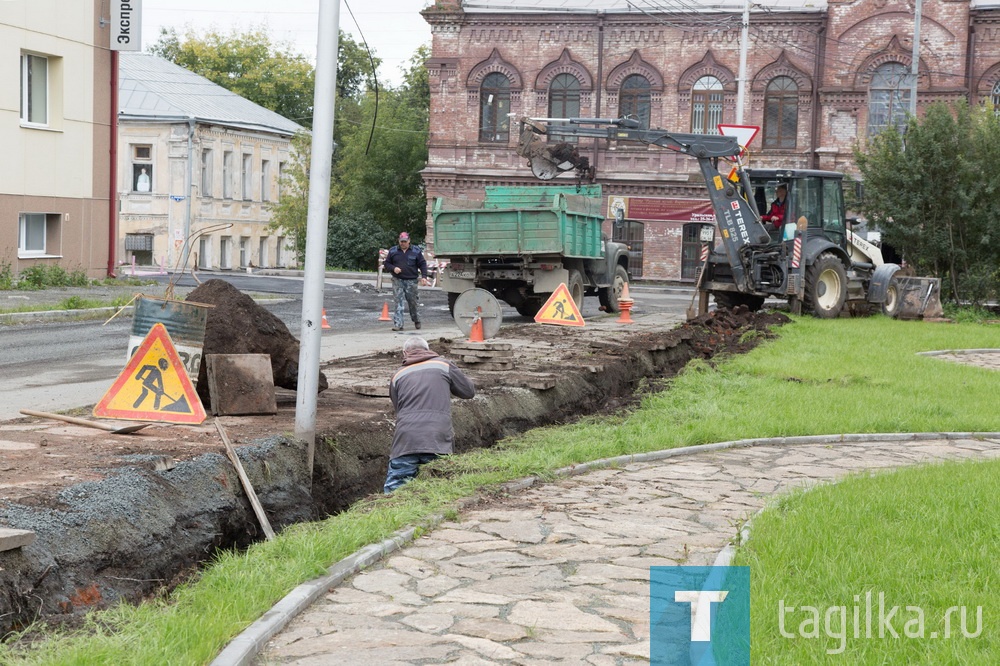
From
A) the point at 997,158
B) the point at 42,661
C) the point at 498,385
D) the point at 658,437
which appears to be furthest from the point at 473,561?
the point at 997,158

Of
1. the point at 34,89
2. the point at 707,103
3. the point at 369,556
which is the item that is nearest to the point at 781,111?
the point at 707,103

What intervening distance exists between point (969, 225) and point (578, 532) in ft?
79.7

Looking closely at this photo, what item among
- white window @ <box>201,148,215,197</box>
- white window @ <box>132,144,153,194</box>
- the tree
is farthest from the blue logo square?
the tree

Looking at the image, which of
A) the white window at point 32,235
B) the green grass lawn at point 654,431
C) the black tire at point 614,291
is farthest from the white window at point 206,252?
the green grass lawn at point 654,431

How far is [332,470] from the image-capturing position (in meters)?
8.95

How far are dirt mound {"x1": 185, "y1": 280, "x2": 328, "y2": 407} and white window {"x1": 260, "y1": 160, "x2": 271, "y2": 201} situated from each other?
1849 inches

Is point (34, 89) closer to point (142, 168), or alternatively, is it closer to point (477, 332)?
point (477, 332)

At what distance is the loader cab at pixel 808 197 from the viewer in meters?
23.5

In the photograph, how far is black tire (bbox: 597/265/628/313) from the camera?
2508 centimetres

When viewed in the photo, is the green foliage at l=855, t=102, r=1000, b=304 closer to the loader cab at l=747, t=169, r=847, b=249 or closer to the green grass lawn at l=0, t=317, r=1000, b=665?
the loader cab at l=747, t=169, r=847, b=249

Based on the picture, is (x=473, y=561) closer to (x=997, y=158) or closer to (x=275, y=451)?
(x=275, y=451)

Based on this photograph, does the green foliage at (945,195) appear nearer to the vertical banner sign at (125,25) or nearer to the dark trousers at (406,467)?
the vertical banner sign at (125,25)

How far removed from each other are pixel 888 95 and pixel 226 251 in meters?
29.5

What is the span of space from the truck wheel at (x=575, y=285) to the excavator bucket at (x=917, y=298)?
788cm
